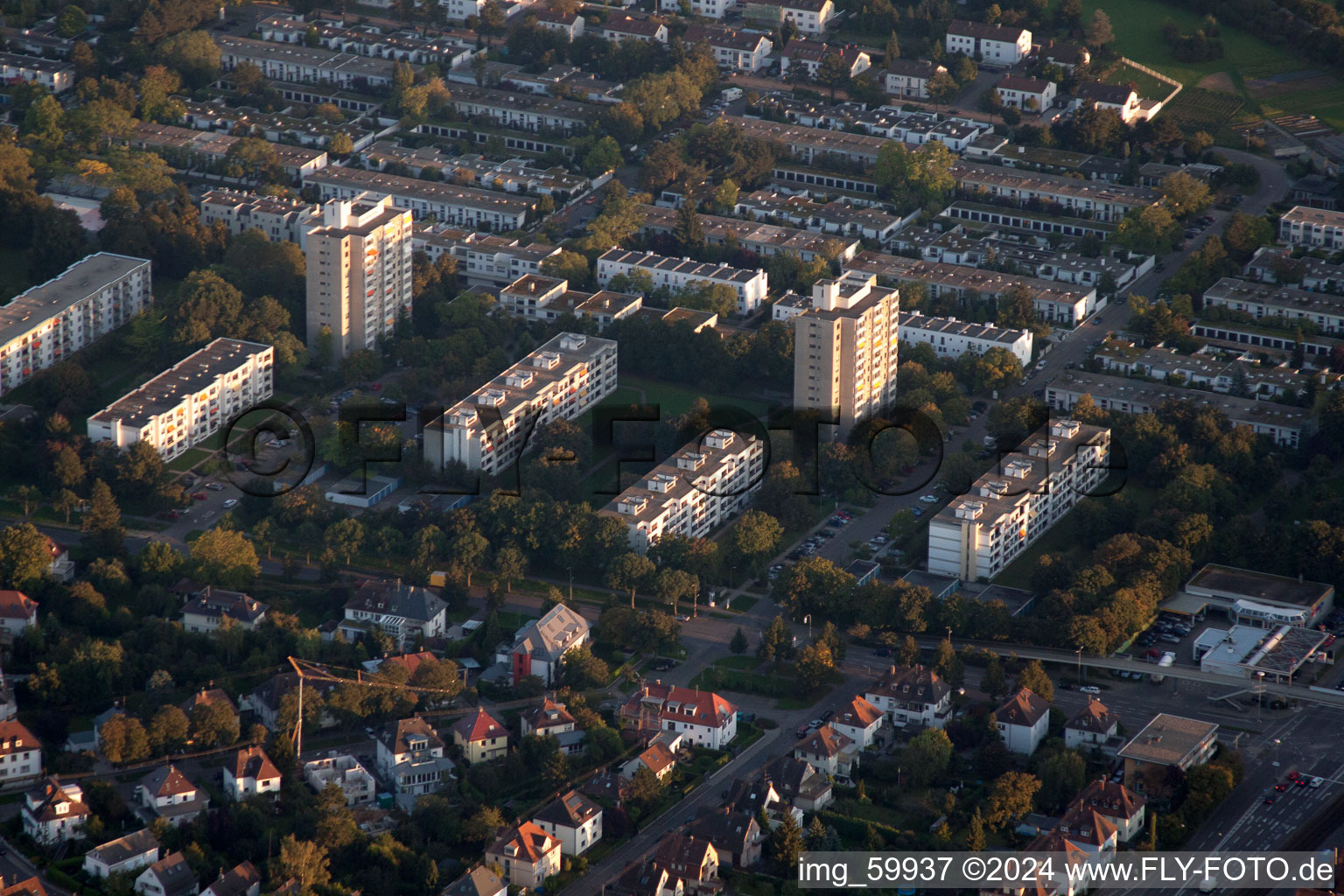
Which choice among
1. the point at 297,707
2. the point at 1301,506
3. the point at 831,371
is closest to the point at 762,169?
the point at 831,371

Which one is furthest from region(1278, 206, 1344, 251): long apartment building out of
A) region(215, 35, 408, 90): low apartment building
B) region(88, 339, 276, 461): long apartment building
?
region(215, 35, 408, 90): low apartment building

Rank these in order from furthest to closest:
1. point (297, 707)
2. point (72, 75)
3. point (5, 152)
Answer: point (72, 75), point (5, 152), point (297, 707)

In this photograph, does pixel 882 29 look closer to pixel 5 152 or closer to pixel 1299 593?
pixel 5 152

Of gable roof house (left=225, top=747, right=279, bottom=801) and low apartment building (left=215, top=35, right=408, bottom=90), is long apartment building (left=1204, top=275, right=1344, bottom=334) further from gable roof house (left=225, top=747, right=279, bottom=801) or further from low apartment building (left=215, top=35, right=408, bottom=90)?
gable roof house (left=225, top=747, right=279, bottom=801)

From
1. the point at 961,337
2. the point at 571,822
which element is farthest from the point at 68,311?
the point at 571,822

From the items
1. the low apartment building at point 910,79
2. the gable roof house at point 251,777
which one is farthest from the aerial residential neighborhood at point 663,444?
the low apartment building at point 910,79

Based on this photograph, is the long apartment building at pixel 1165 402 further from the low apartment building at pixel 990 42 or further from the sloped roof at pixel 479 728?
the low apartment building at pixel 990 42

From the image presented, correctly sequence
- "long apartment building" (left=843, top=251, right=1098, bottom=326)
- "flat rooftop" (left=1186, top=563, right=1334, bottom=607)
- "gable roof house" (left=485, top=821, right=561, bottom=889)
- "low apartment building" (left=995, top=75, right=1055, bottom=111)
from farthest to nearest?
"low apartment building" (left=995, top=75, right=1055, bottom=111) → "long apartment building" (left=843, top=251, right=1098, bottom=326) → "flat rooftop" (left=1186, top=563, right=1334, bottom=607) → "gable roof house" (left=485, top=821, right=561, bottom=889)
